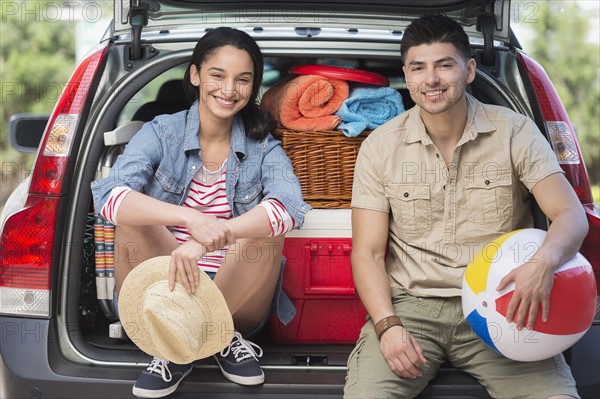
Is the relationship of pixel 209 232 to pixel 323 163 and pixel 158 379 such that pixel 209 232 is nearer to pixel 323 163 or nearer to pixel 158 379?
pixel 158 379

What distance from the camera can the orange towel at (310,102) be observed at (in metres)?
2.67

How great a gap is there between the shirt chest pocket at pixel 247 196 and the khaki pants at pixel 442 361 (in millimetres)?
488

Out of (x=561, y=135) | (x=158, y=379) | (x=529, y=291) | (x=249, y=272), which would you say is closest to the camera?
(x=529, y=291)

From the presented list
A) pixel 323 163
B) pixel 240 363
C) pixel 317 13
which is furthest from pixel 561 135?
pixel 240 363

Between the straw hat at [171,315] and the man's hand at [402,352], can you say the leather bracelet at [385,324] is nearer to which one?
the man's hand at [402,352]

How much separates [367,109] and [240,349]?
0.94m

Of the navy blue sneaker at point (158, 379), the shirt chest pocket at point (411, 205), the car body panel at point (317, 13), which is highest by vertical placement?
the car body panel at point (317, 13)

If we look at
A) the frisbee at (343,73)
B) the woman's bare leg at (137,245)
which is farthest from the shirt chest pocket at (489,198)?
the woman's bare leg at (137,245)

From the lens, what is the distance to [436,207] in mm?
2367

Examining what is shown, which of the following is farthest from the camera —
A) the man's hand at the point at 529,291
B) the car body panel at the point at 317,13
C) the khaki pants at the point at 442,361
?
the car body panel at the point at 317,13

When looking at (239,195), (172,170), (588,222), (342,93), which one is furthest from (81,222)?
(588,222)

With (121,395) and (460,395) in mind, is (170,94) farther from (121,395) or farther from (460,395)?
(460,395)

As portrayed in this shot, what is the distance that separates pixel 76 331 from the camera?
7.62 feet

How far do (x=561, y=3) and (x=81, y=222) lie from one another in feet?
35.7
